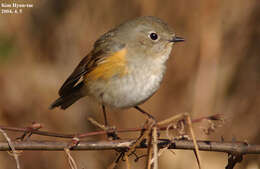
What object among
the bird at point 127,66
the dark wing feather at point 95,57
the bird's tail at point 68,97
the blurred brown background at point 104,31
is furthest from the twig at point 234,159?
the blurred brown background at point 104,31

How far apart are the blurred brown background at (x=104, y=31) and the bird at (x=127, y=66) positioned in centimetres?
145

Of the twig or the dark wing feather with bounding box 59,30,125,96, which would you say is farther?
the dark wing feather with bounding box 59,30,125,96

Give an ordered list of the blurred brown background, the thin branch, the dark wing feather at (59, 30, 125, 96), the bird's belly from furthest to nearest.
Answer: the blurred brown background, the dark wing feather at (59, 30, 125, 96), the bird's belly, the thin branch

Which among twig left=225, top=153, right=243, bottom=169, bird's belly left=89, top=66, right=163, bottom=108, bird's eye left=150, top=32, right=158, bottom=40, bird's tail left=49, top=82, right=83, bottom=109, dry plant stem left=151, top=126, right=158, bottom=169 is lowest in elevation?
twig left=225, top=153, right=243, bottom=169

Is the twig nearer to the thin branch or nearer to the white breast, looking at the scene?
the thin branch

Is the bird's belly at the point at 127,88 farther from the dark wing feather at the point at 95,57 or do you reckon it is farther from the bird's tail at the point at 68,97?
the bird's tail at the point at 68,97

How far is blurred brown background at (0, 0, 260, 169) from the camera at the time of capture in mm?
4816

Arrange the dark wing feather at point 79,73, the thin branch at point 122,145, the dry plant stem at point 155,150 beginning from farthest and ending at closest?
the dark wing feather at point 79,73, the thin branch at point 122,145, the dry plant stem at point 155,150

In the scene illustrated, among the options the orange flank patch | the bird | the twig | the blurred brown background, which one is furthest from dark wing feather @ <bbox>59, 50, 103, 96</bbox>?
the twig

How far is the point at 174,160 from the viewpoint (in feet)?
15.5

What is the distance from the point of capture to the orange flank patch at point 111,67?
318 centimetres

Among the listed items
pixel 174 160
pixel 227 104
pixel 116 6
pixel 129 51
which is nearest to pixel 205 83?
pixel 227 104

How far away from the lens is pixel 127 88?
3.15 m

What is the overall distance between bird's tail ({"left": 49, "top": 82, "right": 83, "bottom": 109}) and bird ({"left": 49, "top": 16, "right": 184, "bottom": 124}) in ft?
0.05
